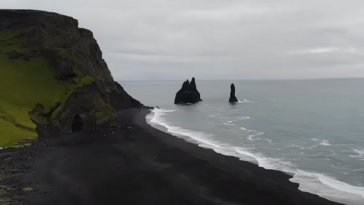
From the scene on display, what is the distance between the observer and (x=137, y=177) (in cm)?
3441

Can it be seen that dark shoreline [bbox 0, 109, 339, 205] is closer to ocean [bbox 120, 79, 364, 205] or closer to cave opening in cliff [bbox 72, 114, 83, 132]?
ocean [bbox 120, 79, 364, 205]

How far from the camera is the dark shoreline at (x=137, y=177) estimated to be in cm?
2816

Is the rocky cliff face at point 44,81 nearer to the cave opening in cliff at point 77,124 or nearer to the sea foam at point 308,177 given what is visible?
the cave opening in cliff at point 77,124

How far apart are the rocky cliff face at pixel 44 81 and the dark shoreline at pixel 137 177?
369 inches

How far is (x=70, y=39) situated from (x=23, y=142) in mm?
49033

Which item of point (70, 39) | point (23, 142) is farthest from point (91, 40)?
point (23, 142)

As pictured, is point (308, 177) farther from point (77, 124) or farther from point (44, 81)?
point (44, 81)

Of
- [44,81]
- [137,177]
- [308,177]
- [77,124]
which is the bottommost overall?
[137,177]

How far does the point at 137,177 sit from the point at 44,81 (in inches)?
1857

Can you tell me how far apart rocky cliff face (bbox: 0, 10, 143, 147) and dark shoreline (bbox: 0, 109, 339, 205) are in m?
9.38

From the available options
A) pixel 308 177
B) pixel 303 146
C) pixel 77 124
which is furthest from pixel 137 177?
pixel 77 124

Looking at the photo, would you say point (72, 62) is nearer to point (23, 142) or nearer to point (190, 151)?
point (23, 142)

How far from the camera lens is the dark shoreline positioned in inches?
1109

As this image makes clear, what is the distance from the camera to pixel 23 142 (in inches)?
1870
